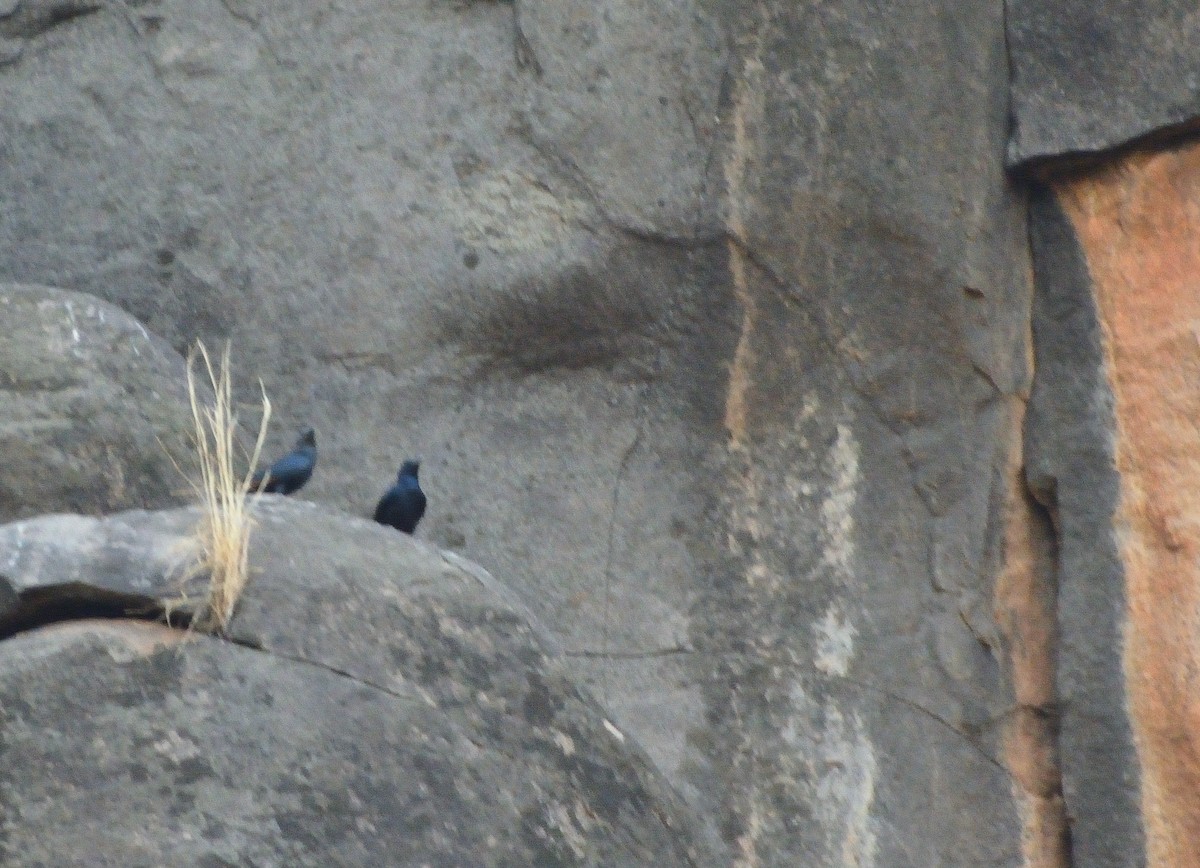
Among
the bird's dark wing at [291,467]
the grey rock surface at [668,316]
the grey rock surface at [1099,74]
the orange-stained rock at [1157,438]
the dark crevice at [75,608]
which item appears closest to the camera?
the dark crevice at [75,608]

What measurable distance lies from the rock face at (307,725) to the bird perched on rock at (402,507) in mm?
884

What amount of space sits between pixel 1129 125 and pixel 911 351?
91 cm

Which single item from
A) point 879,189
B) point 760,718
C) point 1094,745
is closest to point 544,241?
point 879,189

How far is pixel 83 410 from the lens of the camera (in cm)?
503

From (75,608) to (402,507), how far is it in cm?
129

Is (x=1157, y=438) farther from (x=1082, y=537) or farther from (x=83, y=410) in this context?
(x=83, y=410)

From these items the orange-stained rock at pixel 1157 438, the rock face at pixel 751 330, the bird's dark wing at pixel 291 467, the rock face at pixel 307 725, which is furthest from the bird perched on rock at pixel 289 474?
the orange-stained rock at pixel 1157 438

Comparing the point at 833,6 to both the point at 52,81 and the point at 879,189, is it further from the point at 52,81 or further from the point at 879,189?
the point at 52,81

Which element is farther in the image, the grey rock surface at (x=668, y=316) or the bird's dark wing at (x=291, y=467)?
the grey rock surface at (x=668, y=316)

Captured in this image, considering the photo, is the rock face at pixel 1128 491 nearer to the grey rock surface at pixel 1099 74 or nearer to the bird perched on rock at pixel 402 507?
the grey rock surface at pixel 1099 74

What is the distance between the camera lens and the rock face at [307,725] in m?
3.80

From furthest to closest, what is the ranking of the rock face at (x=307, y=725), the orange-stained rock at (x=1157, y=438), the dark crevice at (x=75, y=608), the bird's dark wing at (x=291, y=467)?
the orange-stained rock at (x=1157, y=438) → the bird's dark wing at (x=291, y=467) → the dark crevice at (x=75, y=608) → the rock face at (x=307, y=725)

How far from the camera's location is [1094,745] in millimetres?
5723

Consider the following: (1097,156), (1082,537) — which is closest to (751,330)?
(1082,537)
